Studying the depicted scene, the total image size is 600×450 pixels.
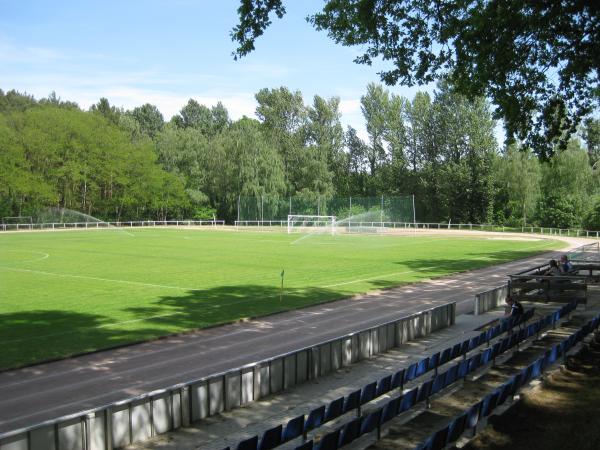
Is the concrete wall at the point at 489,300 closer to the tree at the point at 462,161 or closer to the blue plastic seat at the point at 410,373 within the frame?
the blue plastic seat at the point at 410,373

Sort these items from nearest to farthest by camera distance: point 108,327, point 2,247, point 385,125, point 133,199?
point 108,327
point 2,247
point 133,199
point 385,125

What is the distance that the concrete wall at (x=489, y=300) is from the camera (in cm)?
2386

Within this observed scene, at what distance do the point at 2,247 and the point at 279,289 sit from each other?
35.1 meters

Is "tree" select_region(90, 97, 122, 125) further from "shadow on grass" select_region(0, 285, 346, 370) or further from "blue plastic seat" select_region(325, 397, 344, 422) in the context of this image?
"blue plastic seat" select_region(325, 397, 344, 422)

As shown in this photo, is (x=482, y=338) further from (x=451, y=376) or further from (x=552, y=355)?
(x=451, y=376)

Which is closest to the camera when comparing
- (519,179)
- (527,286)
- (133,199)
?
(527,286)

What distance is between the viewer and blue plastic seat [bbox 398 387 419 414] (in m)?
11.4

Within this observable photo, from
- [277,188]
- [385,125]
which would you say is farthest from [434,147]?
[277,188]

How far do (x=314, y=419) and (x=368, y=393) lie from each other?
6.43ft

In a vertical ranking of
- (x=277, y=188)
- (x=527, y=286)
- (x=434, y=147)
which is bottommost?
(x=527, y=286)

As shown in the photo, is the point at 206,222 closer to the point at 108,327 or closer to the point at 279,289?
the point at 279,289

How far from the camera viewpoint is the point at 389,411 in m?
11.0

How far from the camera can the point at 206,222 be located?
108 meters

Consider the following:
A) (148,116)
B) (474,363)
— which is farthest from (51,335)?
(148,116)
